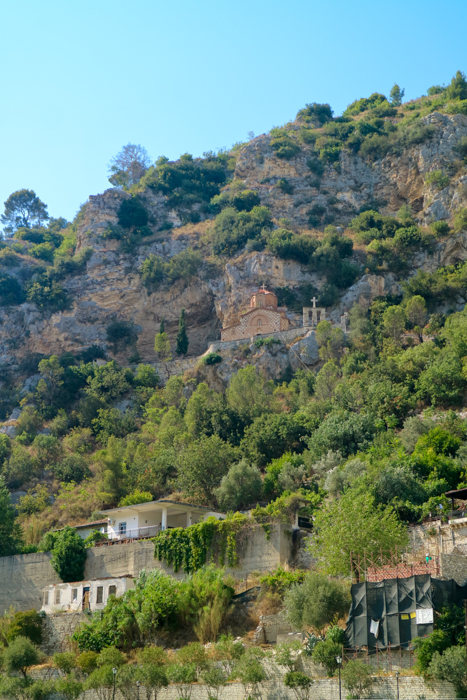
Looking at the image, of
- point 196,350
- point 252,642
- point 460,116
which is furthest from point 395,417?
point 460,116

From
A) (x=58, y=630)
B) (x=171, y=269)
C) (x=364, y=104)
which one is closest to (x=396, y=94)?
(x=364, y=104)

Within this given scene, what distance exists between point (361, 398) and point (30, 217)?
206 feet

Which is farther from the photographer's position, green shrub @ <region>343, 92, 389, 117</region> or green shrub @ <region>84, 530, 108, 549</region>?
green shrub @ <region>343, 92, 389, 117</region>

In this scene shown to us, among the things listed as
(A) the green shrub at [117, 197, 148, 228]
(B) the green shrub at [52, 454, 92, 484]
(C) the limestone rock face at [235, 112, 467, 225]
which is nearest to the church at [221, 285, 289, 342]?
(C) the limestone rock face at [235, 112, 467, 225]

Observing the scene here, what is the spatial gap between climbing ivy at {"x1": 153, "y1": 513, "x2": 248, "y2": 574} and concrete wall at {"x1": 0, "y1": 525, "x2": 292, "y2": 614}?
359 millimetres

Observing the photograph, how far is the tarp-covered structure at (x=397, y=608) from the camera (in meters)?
23.9

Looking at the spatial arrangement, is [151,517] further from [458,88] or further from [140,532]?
[458,88]

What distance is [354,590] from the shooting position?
2559 centimetres

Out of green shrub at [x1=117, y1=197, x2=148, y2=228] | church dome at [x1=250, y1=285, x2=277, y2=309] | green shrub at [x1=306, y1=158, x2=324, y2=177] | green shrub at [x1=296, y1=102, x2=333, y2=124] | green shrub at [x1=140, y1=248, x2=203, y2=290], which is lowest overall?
church dome at [x1=250, y1=285, x2=277, y2=309]

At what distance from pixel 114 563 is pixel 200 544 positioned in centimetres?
470

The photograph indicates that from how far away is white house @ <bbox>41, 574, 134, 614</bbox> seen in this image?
33.7 metres

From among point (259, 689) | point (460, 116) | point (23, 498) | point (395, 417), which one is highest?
point (460, 116)

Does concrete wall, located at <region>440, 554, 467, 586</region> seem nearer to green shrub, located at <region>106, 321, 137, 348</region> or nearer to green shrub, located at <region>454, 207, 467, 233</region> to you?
green shrub, located at <region>454, 207, 467, 233</region>

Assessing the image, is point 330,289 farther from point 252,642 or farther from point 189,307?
point 252,642
